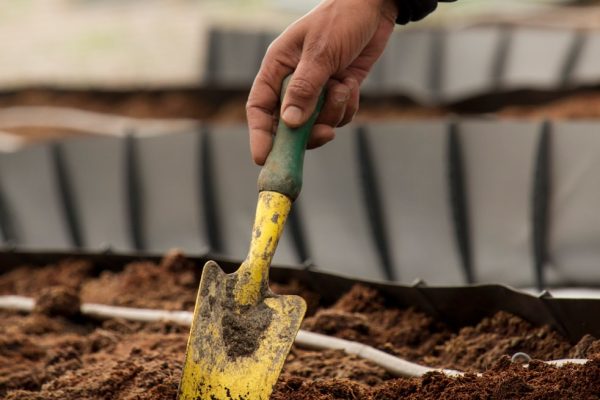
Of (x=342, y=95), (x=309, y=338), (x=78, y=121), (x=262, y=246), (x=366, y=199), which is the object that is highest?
(x=342, y=95)

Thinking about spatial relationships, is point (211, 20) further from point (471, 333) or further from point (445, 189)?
point (471, 333)

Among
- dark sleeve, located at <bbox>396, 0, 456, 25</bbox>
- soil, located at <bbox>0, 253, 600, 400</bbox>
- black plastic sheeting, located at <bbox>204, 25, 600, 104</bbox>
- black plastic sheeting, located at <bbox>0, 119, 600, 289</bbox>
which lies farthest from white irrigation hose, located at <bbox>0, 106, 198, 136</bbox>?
dark sleeve, located at <bbox>396, 0, 456, 25</bbox>

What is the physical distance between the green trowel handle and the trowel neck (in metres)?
0.02

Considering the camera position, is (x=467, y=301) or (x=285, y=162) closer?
(x=285, y=162)

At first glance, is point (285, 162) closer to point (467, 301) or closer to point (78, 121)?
point (467, 301)

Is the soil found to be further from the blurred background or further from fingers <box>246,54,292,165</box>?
the blurred background

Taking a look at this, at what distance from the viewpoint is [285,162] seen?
224 cm

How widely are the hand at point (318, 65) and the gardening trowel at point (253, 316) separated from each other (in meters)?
0.04

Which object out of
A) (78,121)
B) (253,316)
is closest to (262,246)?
(253,316)

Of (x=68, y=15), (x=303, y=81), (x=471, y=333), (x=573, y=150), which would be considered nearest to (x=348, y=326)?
(x=471, y=333)

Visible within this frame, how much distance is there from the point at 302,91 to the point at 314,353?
716 mm

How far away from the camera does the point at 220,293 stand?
220 centimetres

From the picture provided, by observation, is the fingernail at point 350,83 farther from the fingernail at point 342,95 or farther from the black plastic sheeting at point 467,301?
the black plastic sheeting at point 467,301

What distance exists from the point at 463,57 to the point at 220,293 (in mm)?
4945
